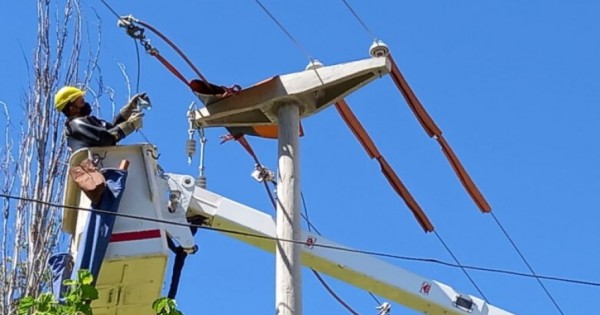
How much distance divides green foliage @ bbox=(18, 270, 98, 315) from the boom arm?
55.2 inches

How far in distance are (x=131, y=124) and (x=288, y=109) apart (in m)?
0.80

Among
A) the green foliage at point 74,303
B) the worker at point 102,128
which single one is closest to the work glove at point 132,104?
the worker at point 102,128

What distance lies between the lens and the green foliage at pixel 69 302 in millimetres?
4734

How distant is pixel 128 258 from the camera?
5.54 m

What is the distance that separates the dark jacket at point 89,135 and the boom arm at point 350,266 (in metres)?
0.57

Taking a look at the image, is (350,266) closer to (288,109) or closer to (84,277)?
(288,109)

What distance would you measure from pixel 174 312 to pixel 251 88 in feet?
5.29

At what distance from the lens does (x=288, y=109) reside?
6.07 meters

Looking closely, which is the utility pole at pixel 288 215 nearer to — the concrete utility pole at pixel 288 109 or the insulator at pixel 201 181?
the concrete utility pole at pixel 288 109

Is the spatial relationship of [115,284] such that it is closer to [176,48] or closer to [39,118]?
[176,48]

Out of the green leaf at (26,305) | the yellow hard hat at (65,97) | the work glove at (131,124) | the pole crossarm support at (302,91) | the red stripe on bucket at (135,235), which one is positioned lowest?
the green leaf at (26,305)

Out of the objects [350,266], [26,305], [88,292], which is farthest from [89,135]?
[350,266]

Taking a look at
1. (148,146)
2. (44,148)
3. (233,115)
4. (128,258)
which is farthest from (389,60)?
(44,148)

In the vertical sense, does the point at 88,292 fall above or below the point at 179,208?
below
